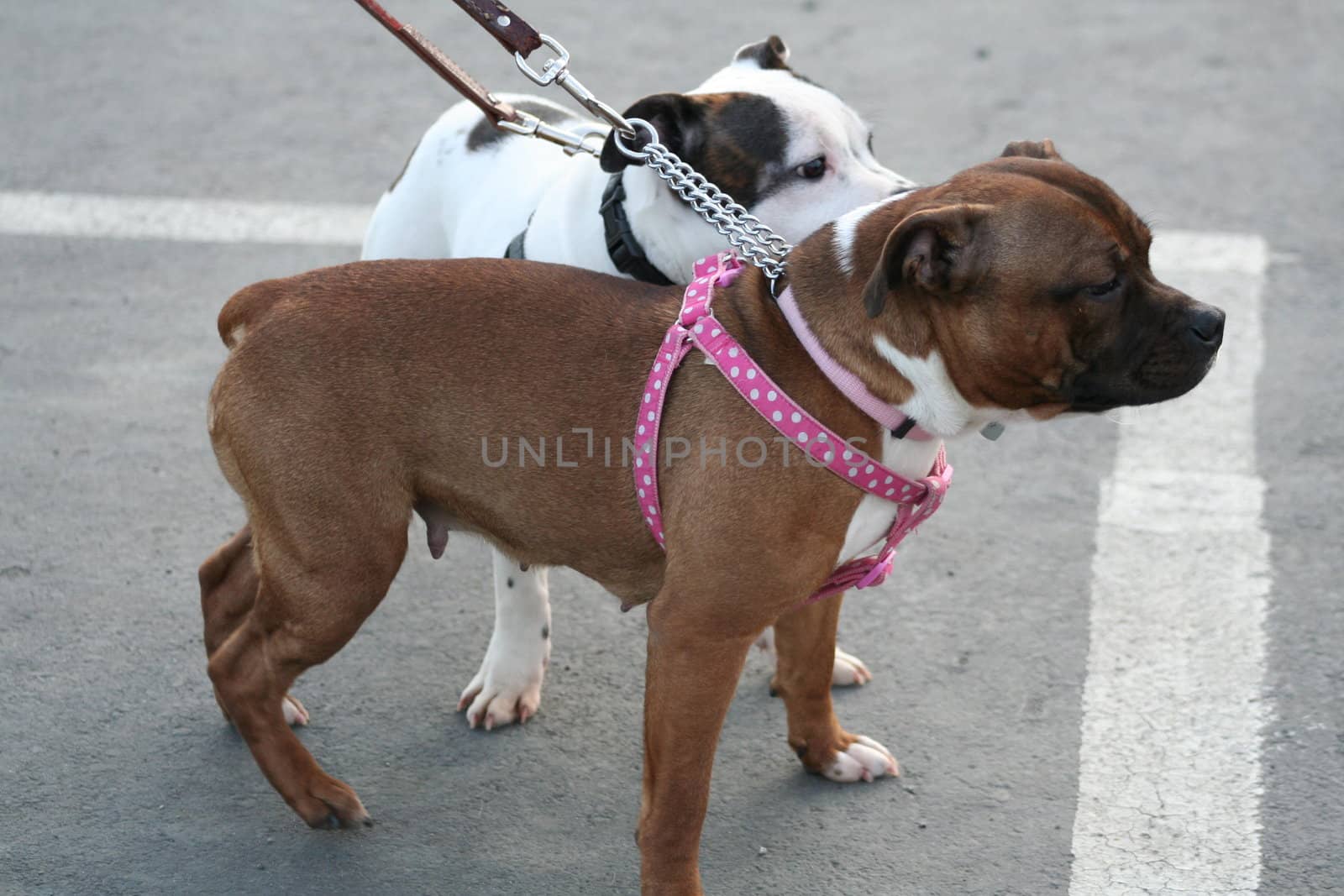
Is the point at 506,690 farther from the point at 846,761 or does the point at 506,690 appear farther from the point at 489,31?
the point at 489,31

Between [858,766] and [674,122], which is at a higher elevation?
[674,122]

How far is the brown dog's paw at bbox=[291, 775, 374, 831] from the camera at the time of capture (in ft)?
11.7

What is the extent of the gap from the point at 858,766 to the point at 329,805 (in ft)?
4.24

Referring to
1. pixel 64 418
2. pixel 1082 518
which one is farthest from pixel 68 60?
pixel 1082 518

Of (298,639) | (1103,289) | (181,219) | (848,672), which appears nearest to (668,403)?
(1103,289)

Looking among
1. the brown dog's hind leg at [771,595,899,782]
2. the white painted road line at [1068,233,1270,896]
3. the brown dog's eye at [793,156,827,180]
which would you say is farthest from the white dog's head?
the white painted road line at [1068,233,1270,896]

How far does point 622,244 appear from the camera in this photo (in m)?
3.60

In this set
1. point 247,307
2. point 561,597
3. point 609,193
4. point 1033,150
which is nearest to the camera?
point 1033,150

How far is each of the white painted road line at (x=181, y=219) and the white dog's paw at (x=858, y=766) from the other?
11.4ft

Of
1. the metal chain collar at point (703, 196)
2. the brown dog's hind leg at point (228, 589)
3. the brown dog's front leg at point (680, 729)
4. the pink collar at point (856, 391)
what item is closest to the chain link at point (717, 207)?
the metal chain collar at point (703, 196)

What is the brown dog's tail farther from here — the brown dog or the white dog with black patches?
the white dog with black patches

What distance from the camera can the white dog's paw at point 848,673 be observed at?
4105 mm

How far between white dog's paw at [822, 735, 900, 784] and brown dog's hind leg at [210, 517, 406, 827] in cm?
116

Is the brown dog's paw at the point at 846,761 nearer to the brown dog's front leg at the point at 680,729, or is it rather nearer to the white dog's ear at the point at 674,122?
the brown dog's front leg at the point at 680,729
